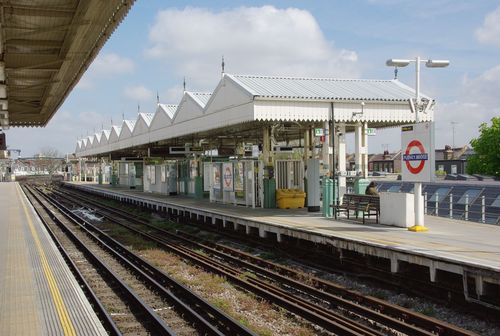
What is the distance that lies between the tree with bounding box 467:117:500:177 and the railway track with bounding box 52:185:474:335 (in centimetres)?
3937

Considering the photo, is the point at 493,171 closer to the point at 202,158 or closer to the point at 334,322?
the point at 202,158

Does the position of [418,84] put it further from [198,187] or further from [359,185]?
[198,187]

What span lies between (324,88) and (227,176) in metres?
6.00

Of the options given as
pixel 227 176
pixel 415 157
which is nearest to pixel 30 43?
pixel 415 157

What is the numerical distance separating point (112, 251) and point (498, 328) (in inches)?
447

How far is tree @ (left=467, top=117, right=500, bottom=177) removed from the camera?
48.9 m

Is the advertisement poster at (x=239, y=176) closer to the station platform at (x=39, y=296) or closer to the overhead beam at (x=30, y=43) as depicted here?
the station platform at (x=39, y=296)

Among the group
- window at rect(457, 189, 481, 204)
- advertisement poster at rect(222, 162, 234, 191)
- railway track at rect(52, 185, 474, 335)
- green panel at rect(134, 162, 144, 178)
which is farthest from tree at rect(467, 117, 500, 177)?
railway track at rect(52, 185, 474, 335)

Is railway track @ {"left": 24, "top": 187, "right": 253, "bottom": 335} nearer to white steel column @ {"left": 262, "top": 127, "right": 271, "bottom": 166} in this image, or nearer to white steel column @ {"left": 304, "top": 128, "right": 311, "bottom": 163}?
white steel column @ {"left": 262, "top": 127, "right": 271, "bottom": 166}

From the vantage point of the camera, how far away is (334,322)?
8.06m

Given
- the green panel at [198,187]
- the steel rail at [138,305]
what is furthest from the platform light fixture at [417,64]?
the green panel at [198,187]

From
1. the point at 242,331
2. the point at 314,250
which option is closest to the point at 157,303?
the point at 242,331

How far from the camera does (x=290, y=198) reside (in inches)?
766

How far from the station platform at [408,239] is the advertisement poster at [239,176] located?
2.34 meters
